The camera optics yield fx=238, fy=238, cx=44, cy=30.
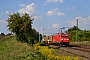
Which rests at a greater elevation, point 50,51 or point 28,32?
point 28,32

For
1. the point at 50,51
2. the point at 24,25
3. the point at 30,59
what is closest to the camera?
the point at 30,59

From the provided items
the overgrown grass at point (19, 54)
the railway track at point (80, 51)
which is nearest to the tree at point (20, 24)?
the railway track at point (80, 51)

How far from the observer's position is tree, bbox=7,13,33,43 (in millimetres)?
35000

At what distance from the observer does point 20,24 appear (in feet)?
116

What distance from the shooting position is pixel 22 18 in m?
35.8

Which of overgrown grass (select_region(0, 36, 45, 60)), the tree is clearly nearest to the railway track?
overgrown grass (select_region(0, 36, 45, 60))

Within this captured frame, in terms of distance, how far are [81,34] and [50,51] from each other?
69.4 meters

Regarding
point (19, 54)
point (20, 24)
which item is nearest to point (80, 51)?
point (20, 24)

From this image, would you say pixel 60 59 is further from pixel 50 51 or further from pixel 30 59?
pixel 50 51

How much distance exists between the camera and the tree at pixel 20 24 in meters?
35.0

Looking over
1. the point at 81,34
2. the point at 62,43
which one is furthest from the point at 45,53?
the point at 81,34

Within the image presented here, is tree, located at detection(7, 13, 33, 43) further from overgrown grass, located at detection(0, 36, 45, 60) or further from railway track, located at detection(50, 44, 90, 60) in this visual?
overgrown grass, located at detection(0, 36, 45, 60)

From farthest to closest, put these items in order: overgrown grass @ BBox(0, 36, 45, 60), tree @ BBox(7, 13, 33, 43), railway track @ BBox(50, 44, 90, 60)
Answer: tree @ BBox(7, 13, 33, 43)
railway track @ BBox(50, 44, 90, 60)
overgrown grass @ BBox(0, 36, 45, 60)

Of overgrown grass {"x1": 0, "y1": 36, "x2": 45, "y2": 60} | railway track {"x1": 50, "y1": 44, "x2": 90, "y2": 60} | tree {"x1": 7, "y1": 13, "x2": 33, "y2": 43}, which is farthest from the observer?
tree {"x1": 7, "y1": 13, "x2": 33, "y2": 43}
